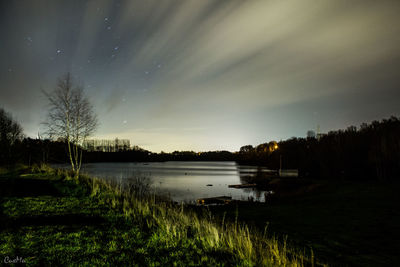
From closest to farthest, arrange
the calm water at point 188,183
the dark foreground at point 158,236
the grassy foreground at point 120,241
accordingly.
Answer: the grassy foreground at point 120,241, the dark foreground at point 158,236, the calm water at point 188,183

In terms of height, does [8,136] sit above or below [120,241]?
above

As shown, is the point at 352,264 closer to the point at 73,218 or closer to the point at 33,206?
the point at 73,218

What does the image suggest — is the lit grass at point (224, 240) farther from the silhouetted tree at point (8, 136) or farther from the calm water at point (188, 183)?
the silhouetted tree at point (8, 136)

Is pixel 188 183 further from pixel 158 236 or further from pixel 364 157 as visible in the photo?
pixel 158 236

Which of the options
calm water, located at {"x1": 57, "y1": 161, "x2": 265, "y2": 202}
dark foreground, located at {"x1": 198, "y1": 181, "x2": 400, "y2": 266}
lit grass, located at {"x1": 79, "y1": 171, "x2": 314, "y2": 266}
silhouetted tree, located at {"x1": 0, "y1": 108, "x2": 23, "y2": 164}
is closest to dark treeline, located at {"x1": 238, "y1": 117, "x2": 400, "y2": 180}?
calm water, located at {"x1": 57, "y1": 161, "x2": 265, "y2": 202}

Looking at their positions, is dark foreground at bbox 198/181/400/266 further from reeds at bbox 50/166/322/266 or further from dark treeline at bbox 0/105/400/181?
dark treeline at bbox 0/105/400/181

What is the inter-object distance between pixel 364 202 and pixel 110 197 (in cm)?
1799

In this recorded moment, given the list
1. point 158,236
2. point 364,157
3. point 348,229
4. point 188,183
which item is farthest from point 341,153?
point 158,236

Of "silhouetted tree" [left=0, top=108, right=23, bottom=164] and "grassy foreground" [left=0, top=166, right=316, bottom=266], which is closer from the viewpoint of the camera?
"grassy foreground" [left=0, top=166, right=316, bottom=266]

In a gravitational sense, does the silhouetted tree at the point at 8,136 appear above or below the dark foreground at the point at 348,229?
above

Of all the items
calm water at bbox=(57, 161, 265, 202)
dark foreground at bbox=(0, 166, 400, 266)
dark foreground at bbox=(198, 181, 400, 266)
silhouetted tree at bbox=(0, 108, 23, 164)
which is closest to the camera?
dark foreground at bbox=(0, 166, 400, 266)

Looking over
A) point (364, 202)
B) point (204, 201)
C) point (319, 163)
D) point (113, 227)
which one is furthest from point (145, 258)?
point (319, 163)

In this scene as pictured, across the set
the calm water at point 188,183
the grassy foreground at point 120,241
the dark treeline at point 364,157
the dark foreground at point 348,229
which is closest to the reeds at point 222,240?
the grassy foreground at point 120,241

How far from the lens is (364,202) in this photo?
16500 millimetres
